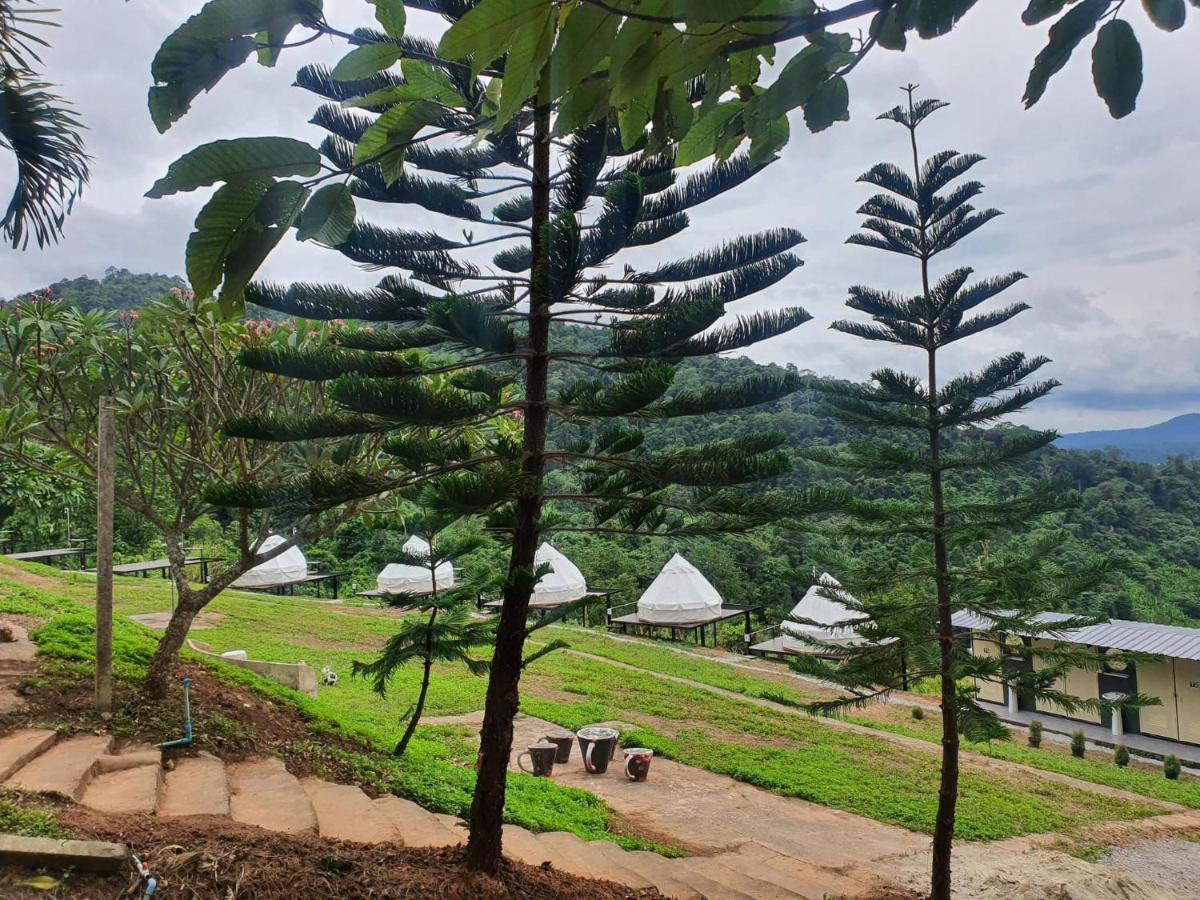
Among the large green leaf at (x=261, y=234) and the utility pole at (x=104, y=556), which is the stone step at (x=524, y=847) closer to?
the utility pole at (x=104, y=556)

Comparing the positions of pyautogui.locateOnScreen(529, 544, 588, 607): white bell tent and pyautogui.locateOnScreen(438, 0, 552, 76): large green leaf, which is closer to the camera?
pyautogui.locateOnScreen(438, 0, 552, 76): large green leaf

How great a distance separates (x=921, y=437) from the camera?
5531 mm

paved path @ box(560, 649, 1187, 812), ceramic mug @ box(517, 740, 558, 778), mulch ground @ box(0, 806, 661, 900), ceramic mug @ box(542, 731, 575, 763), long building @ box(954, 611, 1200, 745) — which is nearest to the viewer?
mulch ground @ box(0, 806, 661, 900)

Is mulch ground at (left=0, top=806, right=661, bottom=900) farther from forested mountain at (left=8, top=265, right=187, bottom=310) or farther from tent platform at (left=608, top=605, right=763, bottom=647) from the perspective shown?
tent platform at (left=608, top=605, right=763, bottom=647)

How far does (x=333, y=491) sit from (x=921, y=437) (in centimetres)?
443

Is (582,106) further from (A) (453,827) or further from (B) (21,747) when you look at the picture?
(B) (21,747)

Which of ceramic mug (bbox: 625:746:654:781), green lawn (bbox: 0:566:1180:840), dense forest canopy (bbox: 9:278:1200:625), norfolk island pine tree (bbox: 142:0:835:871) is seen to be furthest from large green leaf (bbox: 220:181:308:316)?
dense forest canopy (bbox: 9:278:1200:625)

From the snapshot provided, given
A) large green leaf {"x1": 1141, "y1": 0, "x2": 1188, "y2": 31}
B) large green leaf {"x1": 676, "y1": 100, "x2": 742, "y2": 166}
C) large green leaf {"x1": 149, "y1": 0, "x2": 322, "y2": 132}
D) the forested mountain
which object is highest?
the forested mountain

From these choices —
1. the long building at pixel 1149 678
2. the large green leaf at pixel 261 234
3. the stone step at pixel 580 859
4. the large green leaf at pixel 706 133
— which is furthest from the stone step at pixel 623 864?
the long building at pixel 1149 678

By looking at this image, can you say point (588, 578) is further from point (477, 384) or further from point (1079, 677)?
point (477, 384)

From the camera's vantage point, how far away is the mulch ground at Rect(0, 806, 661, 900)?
2059 mm

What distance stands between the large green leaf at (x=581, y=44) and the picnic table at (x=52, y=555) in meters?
16.2

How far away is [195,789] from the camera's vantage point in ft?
11.3

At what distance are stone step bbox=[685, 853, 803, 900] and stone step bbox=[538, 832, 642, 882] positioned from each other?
0.54m
